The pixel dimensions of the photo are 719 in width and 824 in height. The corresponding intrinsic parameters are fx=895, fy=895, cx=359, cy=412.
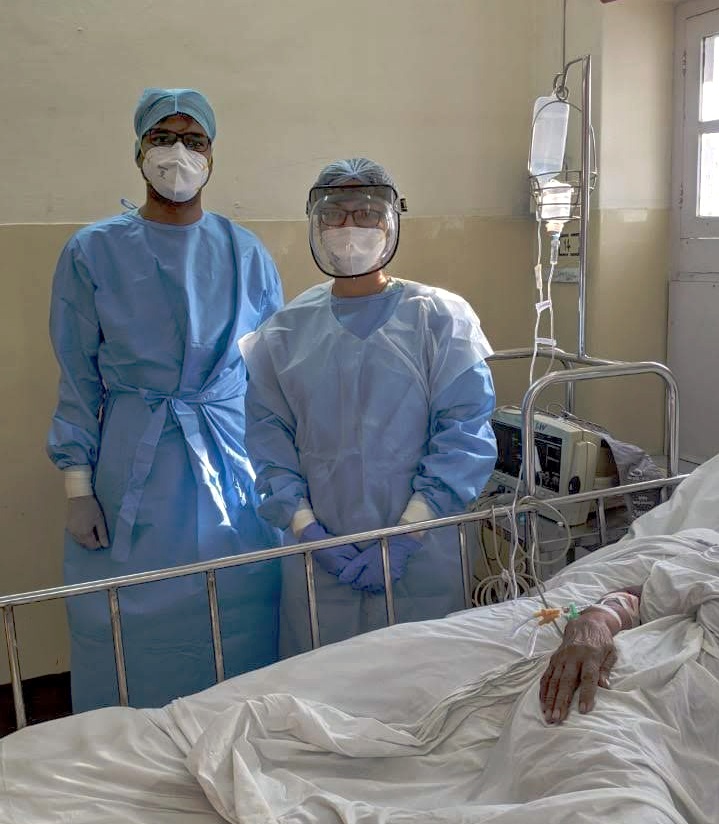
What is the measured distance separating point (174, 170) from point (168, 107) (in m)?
0.16

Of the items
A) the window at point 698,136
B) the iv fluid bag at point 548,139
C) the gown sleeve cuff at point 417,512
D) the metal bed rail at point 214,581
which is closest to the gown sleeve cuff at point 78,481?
the metal bed rail at point 214,581

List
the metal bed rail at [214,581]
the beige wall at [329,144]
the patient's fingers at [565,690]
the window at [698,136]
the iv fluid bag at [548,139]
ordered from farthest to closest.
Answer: the window at [698,136]
the beige wall at [329,144]
the iv fluid bag at [548,139]
the metal bed rail at [214,581]
the patient's fingers at [565,690]

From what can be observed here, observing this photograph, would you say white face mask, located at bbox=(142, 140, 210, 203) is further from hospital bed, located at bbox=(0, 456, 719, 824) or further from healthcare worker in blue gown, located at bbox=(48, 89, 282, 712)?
hospital bed, located at bbox=(0, 456, 719, 824)

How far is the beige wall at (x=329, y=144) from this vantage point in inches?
118

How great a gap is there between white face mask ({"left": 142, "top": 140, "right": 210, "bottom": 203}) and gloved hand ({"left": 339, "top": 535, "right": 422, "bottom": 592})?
108 cm

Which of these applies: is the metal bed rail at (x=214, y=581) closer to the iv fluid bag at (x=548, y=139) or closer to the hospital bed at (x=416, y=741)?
→ the hospital bed at (x=416, y=741)

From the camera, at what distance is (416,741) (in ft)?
4.97

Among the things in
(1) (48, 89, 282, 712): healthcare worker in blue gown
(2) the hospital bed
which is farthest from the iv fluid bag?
(2) the hospital bed

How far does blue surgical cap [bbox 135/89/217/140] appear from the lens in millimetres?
2373

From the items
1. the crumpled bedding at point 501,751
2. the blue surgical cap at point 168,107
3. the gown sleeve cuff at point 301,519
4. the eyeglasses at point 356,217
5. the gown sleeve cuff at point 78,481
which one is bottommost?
the crumpled bedding at point 501,751

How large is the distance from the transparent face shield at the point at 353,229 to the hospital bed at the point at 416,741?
926 millimetres

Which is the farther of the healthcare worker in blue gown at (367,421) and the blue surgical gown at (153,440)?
the blue surgical gown at (153,440)

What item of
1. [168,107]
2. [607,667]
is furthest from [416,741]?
[168,107]

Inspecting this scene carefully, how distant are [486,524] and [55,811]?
1.75 m
